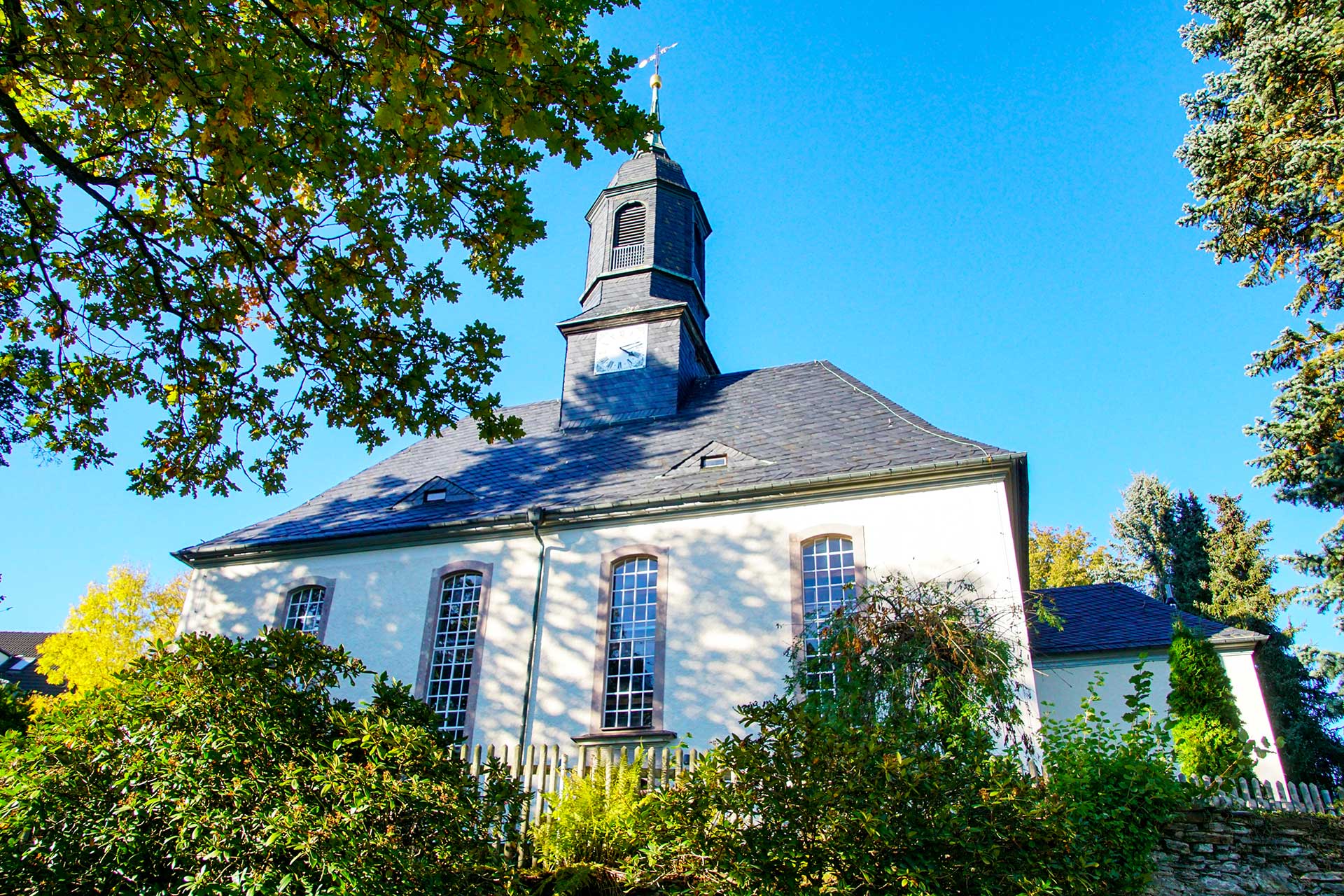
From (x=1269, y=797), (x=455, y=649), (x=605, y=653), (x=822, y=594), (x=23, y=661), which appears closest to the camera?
(x=1269, y=797)

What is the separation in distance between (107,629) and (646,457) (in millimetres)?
21688

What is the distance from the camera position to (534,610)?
43.2 feet

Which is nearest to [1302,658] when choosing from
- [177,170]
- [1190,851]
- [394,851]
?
[1190,851]

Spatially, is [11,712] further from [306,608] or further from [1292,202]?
[1292,202]

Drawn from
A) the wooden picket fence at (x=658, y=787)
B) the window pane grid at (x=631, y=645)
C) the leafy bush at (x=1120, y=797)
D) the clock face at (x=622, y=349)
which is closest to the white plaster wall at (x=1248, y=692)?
the wooden picket fence at (x=658, y=787)

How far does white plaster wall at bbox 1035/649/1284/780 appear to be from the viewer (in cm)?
1433

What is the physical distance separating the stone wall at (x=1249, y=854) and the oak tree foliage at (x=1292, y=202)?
3547 millimetres

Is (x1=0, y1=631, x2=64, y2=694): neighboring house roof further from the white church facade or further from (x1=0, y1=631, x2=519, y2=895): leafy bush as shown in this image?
(x1=0, y1=631, x2=519, y2=895): leafy bush

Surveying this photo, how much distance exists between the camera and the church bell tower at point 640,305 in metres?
17.0

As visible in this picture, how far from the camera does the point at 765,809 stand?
6004 mm

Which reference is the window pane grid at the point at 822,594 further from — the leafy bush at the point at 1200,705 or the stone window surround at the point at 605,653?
the leafy bush at the point at 1200,705

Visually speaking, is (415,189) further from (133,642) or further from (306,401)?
(133,642)

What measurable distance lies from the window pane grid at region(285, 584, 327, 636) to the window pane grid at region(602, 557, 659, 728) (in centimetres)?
514

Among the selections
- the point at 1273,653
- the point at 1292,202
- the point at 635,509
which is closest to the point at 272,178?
the point at 635,509
